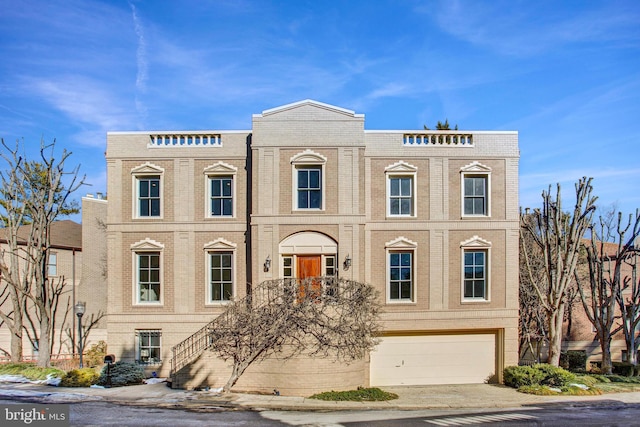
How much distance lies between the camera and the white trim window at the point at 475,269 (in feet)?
77.8

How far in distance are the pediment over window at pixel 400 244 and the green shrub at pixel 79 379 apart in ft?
38.2

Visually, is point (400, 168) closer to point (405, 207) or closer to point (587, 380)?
point (405, 207)

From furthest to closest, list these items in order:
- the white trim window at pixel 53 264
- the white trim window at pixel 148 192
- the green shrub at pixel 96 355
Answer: the white trim window at pixel 53 264, the green shrub at pixel 96 355, the white trim window at pixel 148 192

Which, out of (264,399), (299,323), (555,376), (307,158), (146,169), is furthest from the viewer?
(146,169)

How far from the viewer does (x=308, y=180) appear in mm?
22828

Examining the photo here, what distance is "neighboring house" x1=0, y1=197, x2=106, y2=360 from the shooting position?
99.1 feet

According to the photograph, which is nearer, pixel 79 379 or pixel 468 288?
pixel 79 379

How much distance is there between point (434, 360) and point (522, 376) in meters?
3.30

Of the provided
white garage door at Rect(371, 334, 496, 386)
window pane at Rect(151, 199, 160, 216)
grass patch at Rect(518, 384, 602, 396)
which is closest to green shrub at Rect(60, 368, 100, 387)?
window pane at Rect(151, 199, 160, 216)

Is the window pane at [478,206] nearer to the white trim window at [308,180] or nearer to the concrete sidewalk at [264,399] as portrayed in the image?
the white trim window at [308,180]

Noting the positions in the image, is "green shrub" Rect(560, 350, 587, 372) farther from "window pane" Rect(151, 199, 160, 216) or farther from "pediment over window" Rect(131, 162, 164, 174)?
"pediment over window" Rect(131, 162, 164, 174)

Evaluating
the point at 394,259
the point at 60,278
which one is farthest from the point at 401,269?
the point at 60,278

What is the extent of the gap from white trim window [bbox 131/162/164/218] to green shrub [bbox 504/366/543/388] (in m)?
14.8

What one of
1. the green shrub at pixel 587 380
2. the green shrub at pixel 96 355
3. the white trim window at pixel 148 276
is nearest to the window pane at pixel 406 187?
the green shrub at pixel 587 380
